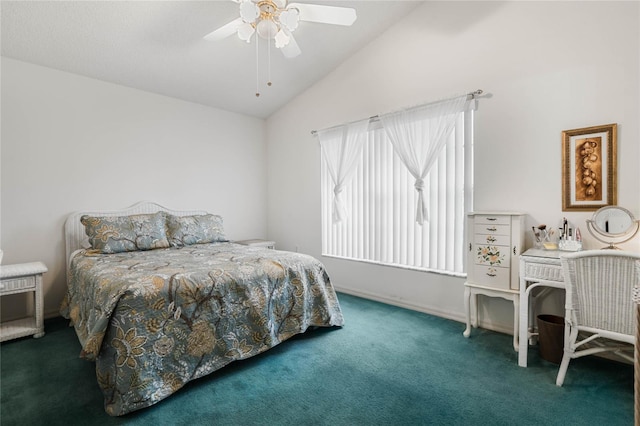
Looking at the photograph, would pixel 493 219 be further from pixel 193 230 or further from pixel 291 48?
pixel 193 230

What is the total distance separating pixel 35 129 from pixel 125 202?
105 cm

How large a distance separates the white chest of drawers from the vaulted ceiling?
233 centimetres

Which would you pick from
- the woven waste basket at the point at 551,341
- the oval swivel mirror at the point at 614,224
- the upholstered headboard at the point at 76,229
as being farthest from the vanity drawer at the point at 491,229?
the upholstered headboard at the point at 76,229

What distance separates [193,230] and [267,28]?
7.48 ft

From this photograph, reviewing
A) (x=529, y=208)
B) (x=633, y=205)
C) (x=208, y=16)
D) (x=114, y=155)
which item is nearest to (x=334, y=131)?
(x=208, y=16)

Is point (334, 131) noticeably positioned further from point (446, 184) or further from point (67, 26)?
point (67, 26)

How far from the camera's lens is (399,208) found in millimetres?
3445

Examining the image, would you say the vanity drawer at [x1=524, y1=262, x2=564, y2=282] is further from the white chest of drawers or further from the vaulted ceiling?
Answer: the vaulted ceiling

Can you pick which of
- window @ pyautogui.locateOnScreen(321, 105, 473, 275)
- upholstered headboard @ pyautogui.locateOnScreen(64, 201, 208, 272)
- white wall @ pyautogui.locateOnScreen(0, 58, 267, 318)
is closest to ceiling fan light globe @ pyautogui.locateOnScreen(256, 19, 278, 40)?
window @ pyautogui.locateOnScreen(321, 105, 473, 275)

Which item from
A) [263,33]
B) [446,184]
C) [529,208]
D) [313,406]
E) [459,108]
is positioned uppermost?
[263,33]

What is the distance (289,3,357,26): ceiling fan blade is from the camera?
2137mm

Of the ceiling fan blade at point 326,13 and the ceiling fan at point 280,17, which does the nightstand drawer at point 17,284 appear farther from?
the ceiling fan blade at point 326,13

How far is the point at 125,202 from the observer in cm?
361

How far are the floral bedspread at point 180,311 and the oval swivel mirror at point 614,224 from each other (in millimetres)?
2095
